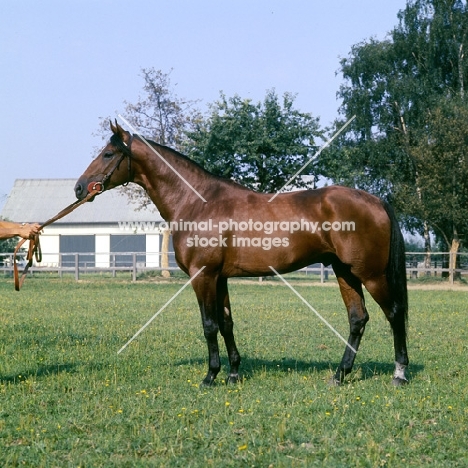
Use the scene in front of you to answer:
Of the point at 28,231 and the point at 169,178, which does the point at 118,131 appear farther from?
the point at 28,231

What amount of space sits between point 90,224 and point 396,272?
149 feet

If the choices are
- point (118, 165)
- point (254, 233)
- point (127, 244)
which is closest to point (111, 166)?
point (118, 165)

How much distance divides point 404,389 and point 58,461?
3555mm

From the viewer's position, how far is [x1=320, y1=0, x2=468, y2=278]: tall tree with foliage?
34.0m

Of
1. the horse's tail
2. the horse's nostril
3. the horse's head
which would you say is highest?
the horse's head

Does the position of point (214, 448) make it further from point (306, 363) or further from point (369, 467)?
point (306, 363)

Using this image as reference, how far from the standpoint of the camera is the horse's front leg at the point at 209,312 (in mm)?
6684

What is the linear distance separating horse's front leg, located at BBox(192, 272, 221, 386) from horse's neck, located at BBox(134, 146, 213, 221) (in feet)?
2.72

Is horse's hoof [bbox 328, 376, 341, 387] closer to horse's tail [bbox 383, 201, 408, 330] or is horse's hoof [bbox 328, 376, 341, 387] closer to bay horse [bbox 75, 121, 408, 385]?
bay horse [bbox 75, 121, 408, 385]

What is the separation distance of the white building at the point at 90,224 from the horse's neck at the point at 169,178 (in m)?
41.0

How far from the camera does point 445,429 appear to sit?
16.1ft

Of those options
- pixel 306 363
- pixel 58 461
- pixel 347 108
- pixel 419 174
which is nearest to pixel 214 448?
pixel 58 461

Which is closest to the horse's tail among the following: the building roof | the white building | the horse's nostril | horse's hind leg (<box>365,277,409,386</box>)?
horse's hind leg (<box>365,277,409,386</box>)

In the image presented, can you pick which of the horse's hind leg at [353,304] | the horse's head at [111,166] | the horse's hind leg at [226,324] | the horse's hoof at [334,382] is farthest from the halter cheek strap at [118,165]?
the horse's hoof at [334,382]
